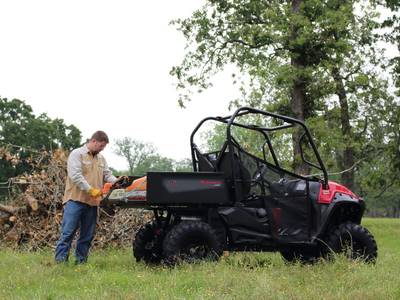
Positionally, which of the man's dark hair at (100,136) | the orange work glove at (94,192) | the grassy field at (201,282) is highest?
the man's dark hair at (100,136)

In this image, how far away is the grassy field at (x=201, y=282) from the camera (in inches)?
228

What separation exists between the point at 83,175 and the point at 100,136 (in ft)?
1.86

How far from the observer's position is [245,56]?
2544 cm

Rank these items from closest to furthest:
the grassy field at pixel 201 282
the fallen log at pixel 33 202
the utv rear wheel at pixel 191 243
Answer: the grassy field at pixel 201 282, the utv rear wheel at pixel 191 243, the fallen log at pixel 33 202

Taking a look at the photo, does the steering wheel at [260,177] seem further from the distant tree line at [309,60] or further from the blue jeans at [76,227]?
the distant tree line at [309,60]

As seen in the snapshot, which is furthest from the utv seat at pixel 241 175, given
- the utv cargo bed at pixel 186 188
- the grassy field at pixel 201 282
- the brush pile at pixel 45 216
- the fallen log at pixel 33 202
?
the fallen log at pixel 33 202

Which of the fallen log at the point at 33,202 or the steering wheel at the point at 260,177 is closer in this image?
the steering wheel at the point at 260,177

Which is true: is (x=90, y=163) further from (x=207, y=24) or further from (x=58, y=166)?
(x=207, y=24)

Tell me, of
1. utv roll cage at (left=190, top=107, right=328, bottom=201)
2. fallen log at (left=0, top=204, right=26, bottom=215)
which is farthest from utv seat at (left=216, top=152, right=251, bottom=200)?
fallen log at (left=0, top=204, right=26, bottom=215)

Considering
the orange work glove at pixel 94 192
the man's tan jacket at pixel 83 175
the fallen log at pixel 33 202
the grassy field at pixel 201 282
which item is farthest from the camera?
the fallen log at pixel 33 202

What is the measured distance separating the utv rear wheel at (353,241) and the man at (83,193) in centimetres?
300

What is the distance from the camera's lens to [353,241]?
865 centimetres

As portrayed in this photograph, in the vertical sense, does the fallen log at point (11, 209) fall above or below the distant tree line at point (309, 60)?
below

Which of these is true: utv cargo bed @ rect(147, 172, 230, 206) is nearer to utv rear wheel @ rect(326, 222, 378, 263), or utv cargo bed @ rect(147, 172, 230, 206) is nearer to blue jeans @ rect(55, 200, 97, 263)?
blue jeans @ rect(55, 200, 97, 263)
